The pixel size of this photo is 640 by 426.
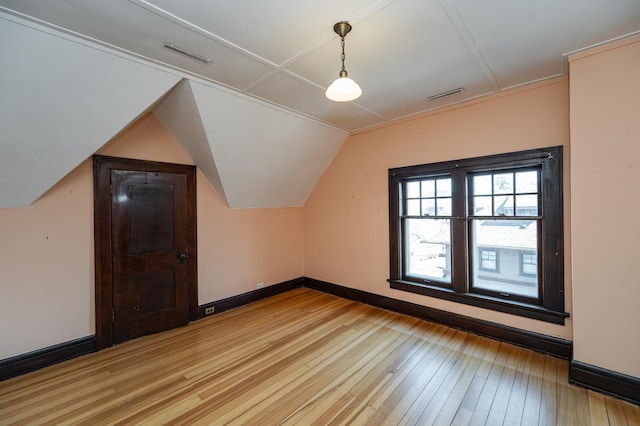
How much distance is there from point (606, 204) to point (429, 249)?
1.84m

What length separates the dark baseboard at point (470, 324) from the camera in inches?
105

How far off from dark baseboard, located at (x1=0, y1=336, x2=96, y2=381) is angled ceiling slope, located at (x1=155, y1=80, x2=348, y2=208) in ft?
7.29

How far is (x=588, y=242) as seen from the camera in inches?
A: 89.0

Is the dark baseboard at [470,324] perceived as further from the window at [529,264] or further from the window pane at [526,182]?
the window pane at [526,182]

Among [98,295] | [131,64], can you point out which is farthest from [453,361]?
[131,64]

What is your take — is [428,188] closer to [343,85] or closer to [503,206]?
[503,206]

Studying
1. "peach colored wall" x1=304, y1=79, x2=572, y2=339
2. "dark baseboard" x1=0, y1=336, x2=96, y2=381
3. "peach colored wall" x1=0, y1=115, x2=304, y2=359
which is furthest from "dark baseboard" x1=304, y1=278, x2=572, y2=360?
"dark baseboard" x1=0, y1=336, x2=96, y2=381

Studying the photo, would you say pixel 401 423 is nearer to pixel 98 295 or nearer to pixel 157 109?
pixel 98 295

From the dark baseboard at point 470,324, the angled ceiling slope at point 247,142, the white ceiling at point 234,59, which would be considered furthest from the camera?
the angled ceiling slope at point 247,142

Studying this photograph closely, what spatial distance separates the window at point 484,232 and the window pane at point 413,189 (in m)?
0.01

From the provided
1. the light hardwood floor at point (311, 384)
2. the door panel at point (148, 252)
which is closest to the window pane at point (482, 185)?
the light hardwood floor at point (311, 384)

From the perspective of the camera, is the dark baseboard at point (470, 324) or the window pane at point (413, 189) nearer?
the dark baseboard at point (470, 324)

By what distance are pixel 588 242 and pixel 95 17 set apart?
4117 mm

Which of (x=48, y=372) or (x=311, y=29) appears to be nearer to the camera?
(x=311, y=29)
